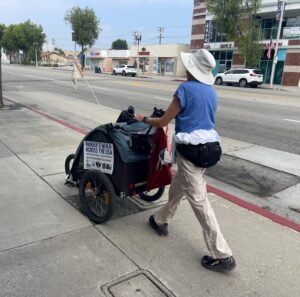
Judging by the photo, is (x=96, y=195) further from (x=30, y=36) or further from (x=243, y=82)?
(x=30, y=36)

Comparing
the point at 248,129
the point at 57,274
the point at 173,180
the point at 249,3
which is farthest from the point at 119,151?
the point at 249,3

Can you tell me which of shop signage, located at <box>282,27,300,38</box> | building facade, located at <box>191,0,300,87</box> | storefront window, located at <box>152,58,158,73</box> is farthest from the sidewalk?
storefront window, located at <box>152,58,158,73</box>

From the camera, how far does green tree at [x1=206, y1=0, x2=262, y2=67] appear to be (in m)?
33.7

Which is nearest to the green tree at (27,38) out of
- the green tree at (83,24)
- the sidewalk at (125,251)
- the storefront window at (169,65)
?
the green tree at (83,24)

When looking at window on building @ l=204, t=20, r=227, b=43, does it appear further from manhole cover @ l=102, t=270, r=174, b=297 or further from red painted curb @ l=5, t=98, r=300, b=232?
manhole cover @ l=102, t=270, r=174, b=297

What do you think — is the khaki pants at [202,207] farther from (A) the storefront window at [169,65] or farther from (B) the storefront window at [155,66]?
(B) the storefront window at [155,66]

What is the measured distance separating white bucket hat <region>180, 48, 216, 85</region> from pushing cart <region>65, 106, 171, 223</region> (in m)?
0.65

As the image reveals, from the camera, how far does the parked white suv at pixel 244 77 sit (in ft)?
98.2

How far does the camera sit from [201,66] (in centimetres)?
305

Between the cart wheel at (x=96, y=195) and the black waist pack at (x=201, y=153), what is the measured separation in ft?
3.15

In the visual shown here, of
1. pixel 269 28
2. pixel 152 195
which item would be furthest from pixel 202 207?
pixel 269 28

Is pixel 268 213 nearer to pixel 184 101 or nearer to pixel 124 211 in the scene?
pixel 124 211

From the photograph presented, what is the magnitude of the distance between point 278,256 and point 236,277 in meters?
0.56

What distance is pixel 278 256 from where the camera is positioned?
3.33m
